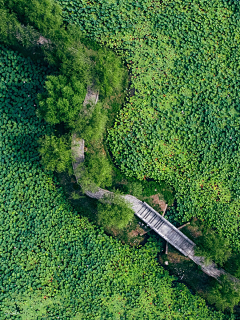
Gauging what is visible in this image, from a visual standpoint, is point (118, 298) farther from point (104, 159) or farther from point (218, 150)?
point (218, 150)

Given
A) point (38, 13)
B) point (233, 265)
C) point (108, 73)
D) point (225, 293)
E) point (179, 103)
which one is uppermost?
point (38, 13)

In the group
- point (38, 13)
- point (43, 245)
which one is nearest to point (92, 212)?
point (43, 245)

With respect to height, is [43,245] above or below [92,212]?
below

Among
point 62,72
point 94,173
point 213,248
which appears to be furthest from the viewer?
point 213,248

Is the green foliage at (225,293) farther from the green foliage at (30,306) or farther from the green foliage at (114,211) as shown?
the green foliage at (30,306)

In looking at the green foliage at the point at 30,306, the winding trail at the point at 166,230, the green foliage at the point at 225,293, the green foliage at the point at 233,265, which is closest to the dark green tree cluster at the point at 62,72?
the winding trail at the point at 166,230

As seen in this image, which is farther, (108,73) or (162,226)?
(162,226)

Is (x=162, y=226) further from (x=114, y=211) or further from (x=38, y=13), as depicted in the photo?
(x=38, y=13)

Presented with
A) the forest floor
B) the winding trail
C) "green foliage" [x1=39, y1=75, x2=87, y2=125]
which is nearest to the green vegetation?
"green foliage" [x1=39, y1=75, x2=87, y2=125]
